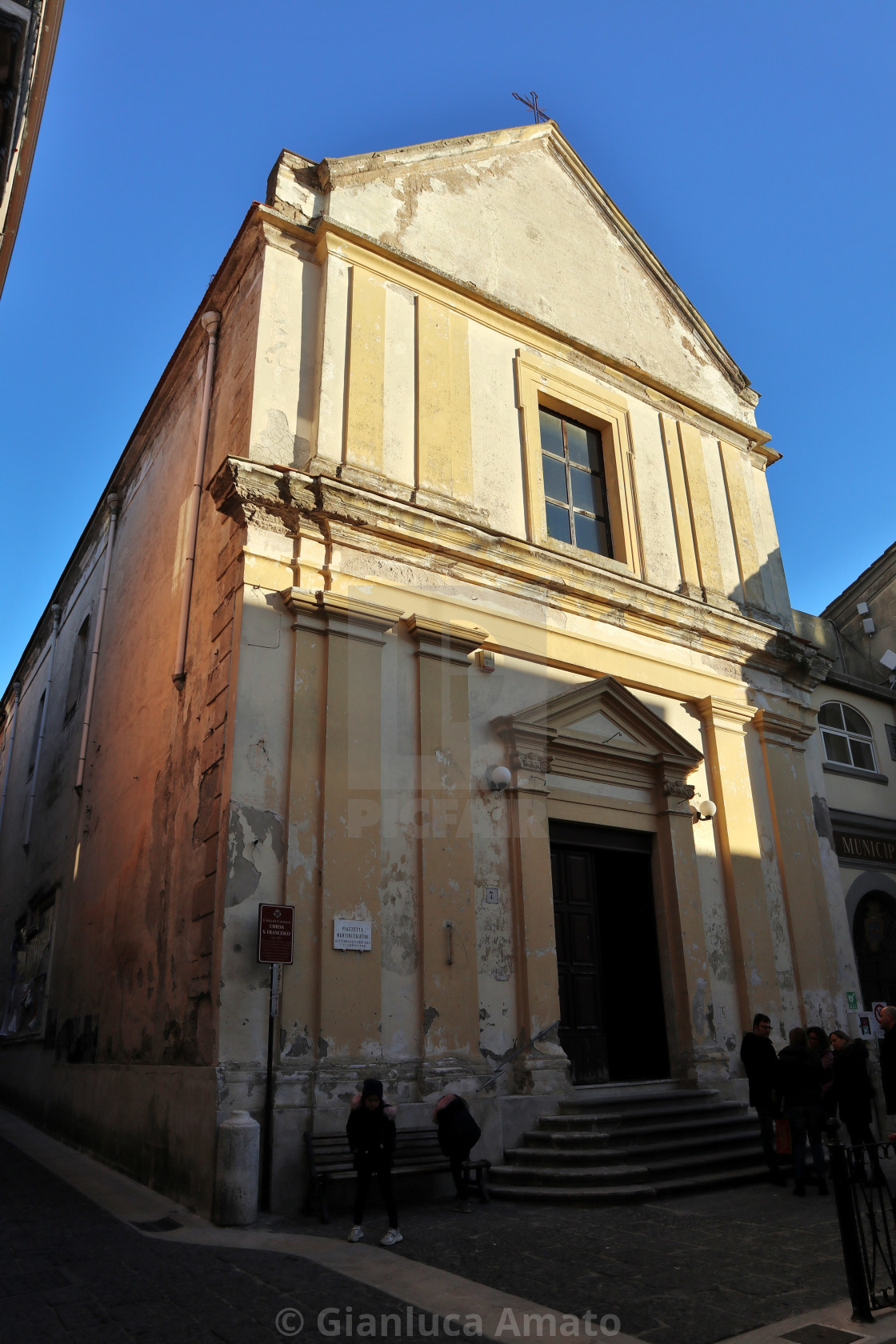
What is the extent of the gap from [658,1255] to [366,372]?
8.70 metres

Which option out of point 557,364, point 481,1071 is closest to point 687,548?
point 557,364

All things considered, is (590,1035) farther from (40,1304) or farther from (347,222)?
(347,222)

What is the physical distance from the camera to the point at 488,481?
36.5ft

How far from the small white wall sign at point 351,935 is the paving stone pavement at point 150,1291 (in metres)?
2.49

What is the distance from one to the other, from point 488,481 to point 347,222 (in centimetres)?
352

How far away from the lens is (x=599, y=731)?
35.6ft

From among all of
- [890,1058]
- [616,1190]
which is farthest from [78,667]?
[890,1058]

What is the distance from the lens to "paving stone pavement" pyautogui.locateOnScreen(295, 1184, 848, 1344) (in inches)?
183

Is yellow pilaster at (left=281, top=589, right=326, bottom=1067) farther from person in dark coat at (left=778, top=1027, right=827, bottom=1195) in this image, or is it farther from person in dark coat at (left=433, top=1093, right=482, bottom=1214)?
person in dark coat at (left=778, top=1027, right=827, bottom=1195)

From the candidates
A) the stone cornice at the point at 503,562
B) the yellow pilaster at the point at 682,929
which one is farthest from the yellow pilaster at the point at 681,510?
the yellow pilaster at the point at 682,929

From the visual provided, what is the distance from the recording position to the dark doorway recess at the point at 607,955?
32.5 ft

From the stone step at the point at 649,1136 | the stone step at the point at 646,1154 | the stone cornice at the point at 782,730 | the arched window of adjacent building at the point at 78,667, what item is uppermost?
the arched window of adjacent building at the point at 78,667

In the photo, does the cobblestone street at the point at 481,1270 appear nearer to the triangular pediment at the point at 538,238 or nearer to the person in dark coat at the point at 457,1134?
the person in dark coat at the point at 457,1134

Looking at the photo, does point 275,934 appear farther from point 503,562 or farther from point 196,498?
point 196,498
